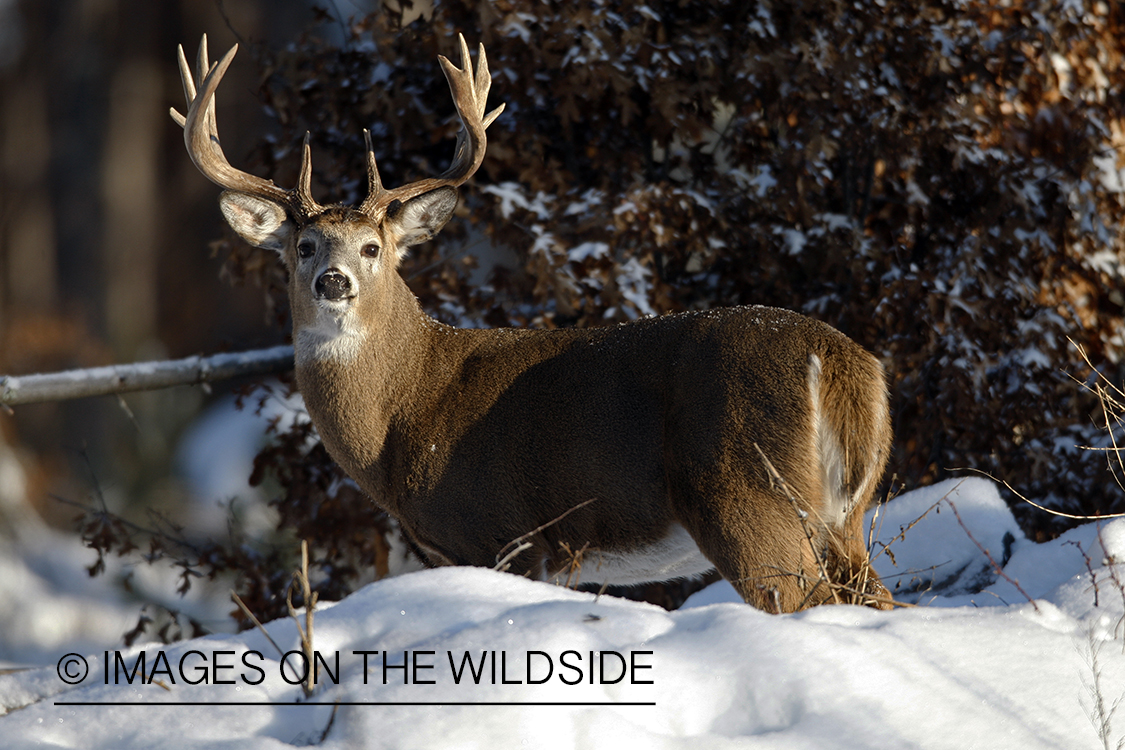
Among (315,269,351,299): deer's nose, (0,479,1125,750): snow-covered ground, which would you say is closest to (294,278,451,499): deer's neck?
(315,269,351,299): deer's nose

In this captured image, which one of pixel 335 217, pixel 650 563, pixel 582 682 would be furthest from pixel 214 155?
pixel 582 682

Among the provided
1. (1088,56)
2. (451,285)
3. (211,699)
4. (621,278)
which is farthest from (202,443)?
(211,699)

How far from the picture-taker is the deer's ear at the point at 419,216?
4.92 metres

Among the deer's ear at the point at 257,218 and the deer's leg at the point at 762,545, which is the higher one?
the deer's ear at the point at 257,218

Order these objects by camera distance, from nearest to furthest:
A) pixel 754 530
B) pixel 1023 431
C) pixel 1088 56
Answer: pixel 754 530
pixel 1023 431
pixel 1088 56

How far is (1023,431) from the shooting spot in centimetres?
597

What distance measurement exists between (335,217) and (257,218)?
1.53 feet

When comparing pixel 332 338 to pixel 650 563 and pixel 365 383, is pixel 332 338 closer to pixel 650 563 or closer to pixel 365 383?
pixel 365 383

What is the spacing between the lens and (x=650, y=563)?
411cm

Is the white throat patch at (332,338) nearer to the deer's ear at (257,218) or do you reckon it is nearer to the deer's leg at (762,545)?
the deer's ear at (257,218)

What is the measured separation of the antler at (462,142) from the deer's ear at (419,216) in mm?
31

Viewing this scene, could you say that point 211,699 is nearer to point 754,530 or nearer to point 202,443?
point 754,530

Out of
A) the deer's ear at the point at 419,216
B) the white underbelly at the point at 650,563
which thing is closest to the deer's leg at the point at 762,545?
the white underbelly at the point at 650,563

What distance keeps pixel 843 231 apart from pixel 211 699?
4.73 metres
